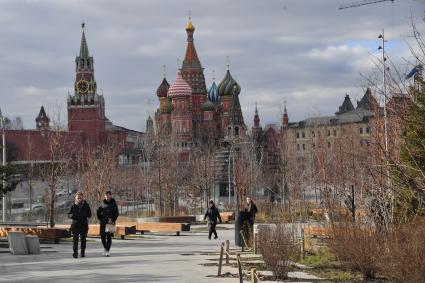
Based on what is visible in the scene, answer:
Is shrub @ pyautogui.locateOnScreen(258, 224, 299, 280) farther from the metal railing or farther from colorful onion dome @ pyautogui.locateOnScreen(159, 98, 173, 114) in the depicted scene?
colorful onion dome @ pyautogui.locateOnScreen(159, 98, 173, 114)

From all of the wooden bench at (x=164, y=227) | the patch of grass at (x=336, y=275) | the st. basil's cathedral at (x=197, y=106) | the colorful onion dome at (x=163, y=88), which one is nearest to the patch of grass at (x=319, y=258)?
the patch of grass at (x=336, y=275)

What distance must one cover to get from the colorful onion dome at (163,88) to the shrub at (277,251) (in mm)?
112362

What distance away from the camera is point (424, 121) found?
34.1ft

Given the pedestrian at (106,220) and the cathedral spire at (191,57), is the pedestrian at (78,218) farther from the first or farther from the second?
the cathedral spire at (191,57)

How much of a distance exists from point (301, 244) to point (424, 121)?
7839 millimetres

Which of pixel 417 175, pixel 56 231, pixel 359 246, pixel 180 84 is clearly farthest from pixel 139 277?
pixel 180 84

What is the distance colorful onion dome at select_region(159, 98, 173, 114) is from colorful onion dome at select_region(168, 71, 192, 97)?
3.08 m

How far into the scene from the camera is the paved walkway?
46.3ft

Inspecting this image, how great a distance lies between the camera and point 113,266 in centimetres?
1634

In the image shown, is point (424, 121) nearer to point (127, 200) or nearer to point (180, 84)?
point (127, 200)

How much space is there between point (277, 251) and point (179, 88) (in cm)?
10047

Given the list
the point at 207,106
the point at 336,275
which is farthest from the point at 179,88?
the point at 336,275

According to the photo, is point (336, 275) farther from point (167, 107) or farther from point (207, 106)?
point (167, 107)

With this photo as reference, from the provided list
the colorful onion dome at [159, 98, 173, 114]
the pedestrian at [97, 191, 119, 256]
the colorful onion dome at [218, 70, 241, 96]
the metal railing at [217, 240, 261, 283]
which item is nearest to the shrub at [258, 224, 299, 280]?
the metal railing at [217, 240, 261, 283]
